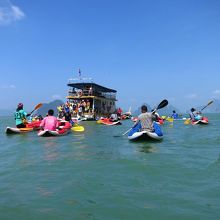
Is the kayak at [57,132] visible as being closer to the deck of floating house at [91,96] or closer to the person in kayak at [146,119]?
the person in kayak at [146,119]

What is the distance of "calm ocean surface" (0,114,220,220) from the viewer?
5770 millimetres

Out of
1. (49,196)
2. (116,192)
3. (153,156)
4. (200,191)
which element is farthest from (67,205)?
(153,156)

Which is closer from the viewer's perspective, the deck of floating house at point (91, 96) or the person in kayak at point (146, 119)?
the person in kayak at point (146, 119)

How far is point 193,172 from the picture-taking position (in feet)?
28.9

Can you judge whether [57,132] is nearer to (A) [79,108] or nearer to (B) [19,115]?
(B) [19,115]

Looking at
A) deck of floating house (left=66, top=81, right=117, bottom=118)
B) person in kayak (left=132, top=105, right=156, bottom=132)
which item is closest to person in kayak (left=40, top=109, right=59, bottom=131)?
person in kayak (left=132, top=105, right=156, bottom=132)

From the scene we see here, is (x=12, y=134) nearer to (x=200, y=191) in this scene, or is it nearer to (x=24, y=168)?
(x=24, y=168)

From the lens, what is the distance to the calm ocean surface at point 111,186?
5.77 metres

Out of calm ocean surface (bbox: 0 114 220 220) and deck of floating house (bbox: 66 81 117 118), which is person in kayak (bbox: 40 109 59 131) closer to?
calm ocean surface (bbox: 0 114 220 220)

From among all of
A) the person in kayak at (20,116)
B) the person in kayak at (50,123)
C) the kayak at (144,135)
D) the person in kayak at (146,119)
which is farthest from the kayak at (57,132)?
the person in kayak at (146,119)

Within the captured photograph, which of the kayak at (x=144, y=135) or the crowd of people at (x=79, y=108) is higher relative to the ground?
the crowd of people at (x=79, y=108)

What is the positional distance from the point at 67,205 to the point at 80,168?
3389mm

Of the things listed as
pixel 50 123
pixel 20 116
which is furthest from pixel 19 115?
pixel 50 123

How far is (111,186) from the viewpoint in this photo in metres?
7.45
